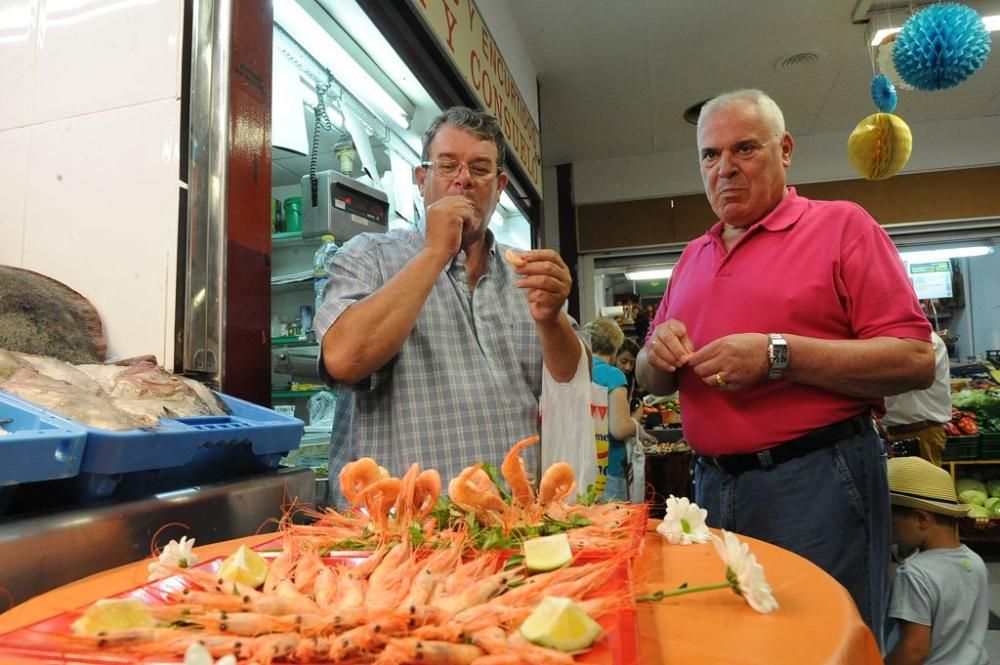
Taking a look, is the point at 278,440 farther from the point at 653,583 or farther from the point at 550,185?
the point at 550,185

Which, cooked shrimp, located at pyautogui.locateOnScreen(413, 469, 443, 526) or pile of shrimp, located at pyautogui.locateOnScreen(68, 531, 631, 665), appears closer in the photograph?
pile of shrimp, located at pyautogui.locateOnScreen(68, 531, 631, 665)

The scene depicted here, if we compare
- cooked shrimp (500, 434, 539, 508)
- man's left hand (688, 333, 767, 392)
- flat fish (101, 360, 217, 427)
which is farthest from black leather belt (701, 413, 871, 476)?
flat fish (101, 360, 217, 427)

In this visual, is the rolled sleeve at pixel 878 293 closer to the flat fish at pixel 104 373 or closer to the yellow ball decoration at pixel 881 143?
the flat fish at pixel 104 373

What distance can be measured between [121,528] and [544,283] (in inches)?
36.6

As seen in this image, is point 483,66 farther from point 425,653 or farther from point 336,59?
point 425,653

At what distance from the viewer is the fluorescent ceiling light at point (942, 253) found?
6.81 metres

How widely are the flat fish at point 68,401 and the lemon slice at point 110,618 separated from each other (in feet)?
1.28

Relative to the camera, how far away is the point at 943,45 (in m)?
2.92

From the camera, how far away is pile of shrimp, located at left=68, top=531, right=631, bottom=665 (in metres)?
0.54

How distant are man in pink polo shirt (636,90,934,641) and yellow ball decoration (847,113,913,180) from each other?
2.07 meters

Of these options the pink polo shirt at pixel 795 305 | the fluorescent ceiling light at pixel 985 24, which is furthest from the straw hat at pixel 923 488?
the fluorescent ceiling light at pixel 985 24

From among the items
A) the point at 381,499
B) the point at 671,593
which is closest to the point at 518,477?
the point at 381,499

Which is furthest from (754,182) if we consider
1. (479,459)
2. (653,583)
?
(653,583)

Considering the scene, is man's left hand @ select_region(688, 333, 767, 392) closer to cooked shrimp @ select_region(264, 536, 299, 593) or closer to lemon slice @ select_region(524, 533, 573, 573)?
lemon slice @ select_region(524, 533, 573, 573)
